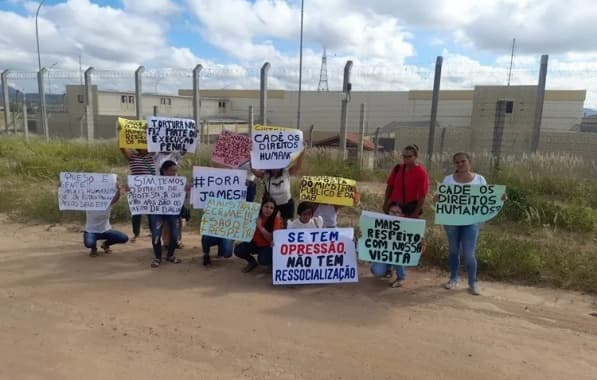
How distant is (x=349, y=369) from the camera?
11.3 feet

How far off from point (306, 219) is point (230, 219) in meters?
1.00

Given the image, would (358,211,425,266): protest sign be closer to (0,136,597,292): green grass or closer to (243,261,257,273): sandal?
(0,136,597,292): green grass

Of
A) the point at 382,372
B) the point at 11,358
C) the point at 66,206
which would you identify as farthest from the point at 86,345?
the point at 66,206

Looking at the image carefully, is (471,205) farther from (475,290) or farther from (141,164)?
(141,164)

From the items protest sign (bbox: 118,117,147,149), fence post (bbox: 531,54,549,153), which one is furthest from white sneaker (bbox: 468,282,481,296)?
fence post (bbox: 531,54,549,153)

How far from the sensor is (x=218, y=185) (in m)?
6.10

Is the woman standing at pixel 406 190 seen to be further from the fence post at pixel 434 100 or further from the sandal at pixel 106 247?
the fence post at pixel 434 100

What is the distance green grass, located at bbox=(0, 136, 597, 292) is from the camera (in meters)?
5.51

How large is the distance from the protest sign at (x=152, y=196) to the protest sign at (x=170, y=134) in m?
0.64

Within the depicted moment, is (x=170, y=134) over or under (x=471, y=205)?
over

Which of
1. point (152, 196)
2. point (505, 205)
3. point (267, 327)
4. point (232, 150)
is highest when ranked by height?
point (232, 150)

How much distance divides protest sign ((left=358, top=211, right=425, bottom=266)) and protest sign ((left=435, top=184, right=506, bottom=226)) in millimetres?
314

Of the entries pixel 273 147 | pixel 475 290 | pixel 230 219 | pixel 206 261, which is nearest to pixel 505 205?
pixel 475 290

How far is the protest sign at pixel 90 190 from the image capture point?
6066mm
